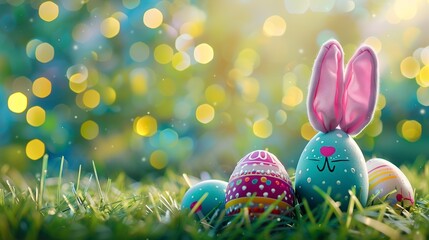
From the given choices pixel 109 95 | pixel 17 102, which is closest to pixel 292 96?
pixel 109 95

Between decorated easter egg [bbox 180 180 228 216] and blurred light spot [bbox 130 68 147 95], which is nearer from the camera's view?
decorated easter egg [bbox 180 180 228 216]

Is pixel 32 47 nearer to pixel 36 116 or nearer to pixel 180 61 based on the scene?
pixel 36 116

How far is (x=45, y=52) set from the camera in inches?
127

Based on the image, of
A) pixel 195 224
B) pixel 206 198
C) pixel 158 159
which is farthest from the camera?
pixel 158 159

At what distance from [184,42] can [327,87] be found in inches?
74.2

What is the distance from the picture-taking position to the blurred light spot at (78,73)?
3170 millimetres

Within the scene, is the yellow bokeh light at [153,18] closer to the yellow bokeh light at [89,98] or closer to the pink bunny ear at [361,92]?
the yellow bokeh light at [89,98]

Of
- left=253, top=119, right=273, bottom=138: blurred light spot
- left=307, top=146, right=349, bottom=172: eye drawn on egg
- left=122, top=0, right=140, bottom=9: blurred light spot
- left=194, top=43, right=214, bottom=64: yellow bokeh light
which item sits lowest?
left=253, top=119, right=273, bottom=138: blurred light spot

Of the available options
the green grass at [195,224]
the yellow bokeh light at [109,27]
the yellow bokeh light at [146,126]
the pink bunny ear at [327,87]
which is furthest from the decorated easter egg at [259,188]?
the yellow bokeh light at [109,27]

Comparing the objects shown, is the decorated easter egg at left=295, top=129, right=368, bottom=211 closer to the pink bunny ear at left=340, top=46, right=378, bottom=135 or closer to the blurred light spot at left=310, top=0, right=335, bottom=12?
the pink bunny ear at left=340, top=46, right=378, bottom=135

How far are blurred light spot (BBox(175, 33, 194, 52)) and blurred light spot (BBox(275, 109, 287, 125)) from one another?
0.57m

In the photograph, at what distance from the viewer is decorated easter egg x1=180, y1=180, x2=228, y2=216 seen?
1438 mm

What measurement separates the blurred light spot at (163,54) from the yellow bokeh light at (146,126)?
29 centimetres

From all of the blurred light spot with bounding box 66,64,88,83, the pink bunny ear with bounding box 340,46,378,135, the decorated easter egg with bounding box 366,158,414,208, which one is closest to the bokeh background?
the blurred light spot with bounding box 66,64,88,83
